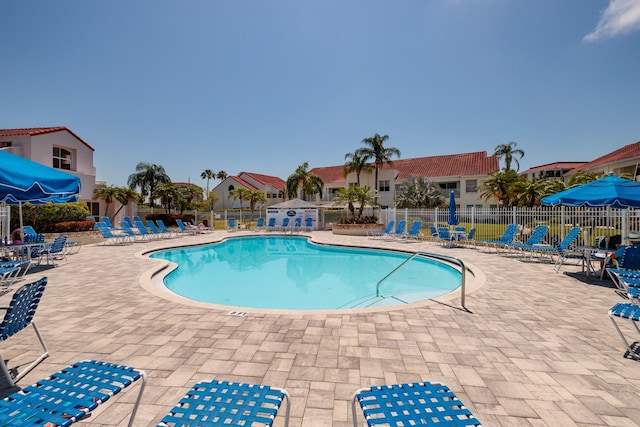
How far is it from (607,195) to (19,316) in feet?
33.5

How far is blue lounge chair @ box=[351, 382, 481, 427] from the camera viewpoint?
1628mm

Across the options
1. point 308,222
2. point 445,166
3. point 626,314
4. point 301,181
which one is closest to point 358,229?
point 308,222

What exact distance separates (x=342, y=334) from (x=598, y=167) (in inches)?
1649

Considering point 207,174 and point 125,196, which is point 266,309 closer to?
point 125,196

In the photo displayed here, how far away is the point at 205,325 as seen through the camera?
14.6 feet

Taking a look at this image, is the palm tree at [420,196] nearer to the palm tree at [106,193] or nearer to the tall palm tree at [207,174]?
the palm tree at [106,193]

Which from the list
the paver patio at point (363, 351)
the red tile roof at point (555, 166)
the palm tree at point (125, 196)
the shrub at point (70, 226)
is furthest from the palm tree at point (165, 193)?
the red tile roof at point (555, 166)

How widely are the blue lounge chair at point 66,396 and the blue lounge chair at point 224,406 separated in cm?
46

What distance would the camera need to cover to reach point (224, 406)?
1.75m

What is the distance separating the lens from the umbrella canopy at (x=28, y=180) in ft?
15.8

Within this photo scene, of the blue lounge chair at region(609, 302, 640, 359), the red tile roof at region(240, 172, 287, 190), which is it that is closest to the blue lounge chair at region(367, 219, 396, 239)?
the blue lounge chair at region(609, 302, 640, 359)

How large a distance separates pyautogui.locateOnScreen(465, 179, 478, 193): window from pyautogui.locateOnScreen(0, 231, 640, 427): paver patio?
29.4 meters

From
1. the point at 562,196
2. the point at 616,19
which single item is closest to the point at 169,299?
the point at 562,196

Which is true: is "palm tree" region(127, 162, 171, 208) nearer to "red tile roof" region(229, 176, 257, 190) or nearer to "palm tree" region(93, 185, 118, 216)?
"palm tree" region(93, 185, 118, 216)
